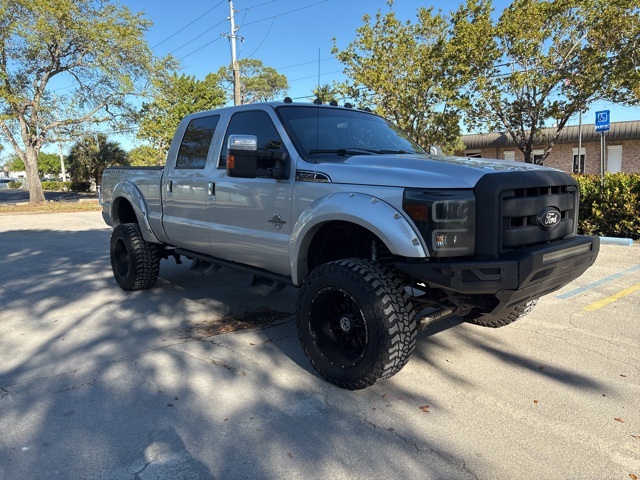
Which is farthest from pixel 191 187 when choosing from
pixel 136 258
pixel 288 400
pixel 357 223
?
pixel 288 400

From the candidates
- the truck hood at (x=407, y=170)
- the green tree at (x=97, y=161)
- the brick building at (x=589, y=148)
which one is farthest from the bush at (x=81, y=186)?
the truck hood at (x=407, y=170)

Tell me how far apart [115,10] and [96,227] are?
1582cm

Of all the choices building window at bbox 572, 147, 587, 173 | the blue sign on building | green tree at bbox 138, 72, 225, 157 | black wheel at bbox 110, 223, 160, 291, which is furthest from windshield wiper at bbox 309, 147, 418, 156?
building window at bbox 572, 147, 587, 173

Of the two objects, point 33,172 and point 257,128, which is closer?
point 257,128

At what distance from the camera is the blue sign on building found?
10.1m

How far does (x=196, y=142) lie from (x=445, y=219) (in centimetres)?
313

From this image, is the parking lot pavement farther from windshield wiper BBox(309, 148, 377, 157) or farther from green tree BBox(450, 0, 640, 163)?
green tree BBox(450, 0, 640, 163)

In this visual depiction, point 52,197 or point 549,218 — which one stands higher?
point 549,218

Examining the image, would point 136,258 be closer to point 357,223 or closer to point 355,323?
point 355,323

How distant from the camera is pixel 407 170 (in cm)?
319

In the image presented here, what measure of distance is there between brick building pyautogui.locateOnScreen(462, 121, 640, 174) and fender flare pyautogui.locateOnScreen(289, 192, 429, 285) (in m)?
25.9

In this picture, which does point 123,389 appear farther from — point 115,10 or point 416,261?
point 115,10

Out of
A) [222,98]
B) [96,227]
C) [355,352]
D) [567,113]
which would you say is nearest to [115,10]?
[222,98]

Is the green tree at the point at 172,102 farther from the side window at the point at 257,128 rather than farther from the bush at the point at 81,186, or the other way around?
the side window at the point at 257,128
